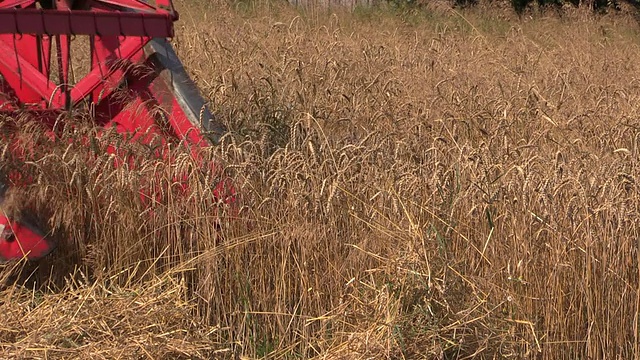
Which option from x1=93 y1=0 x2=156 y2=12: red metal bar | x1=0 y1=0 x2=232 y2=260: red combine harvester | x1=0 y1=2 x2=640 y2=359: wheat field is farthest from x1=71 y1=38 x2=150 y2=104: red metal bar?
x1=0 y1=2 x2=640 y2=359: wheat field

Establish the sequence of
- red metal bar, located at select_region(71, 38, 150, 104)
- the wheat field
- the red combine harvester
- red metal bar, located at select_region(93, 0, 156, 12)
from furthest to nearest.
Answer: red metal bar, located at select_region(71, 38, 150, 104) → red metal bar, located at select_region(93, 0, 156, 12) → the red combine harvester → the wheat field

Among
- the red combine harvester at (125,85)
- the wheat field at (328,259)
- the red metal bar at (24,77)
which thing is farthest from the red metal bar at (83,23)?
the red metal bar at (24,77)

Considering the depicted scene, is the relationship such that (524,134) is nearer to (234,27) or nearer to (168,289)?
(168,289)

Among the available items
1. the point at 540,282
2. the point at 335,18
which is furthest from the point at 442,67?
the point at 540,282

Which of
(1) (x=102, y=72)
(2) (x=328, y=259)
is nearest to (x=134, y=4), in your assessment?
(1) (x=102, y=72)

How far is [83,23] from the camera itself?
135 inches

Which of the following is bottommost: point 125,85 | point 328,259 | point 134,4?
point 328,259

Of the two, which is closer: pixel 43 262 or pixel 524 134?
→ pixel 43 262

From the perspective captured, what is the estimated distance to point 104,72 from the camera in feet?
13.4

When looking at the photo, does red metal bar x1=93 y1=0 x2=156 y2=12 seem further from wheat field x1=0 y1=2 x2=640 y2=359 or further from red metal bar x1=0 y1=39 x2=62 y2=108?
wheat field x1=0 y1=2 x2=640 y2=359

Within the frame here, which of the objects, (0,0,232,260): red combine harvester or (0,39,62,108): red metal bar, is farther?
(0,39,62,108): red metal bar

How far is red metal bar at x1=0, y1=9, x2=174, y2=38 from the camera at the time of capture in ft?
10.7

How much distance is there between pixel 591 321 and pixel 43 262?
1833 millimetres

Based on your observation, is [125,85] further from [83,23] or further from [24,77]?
[83,23]
